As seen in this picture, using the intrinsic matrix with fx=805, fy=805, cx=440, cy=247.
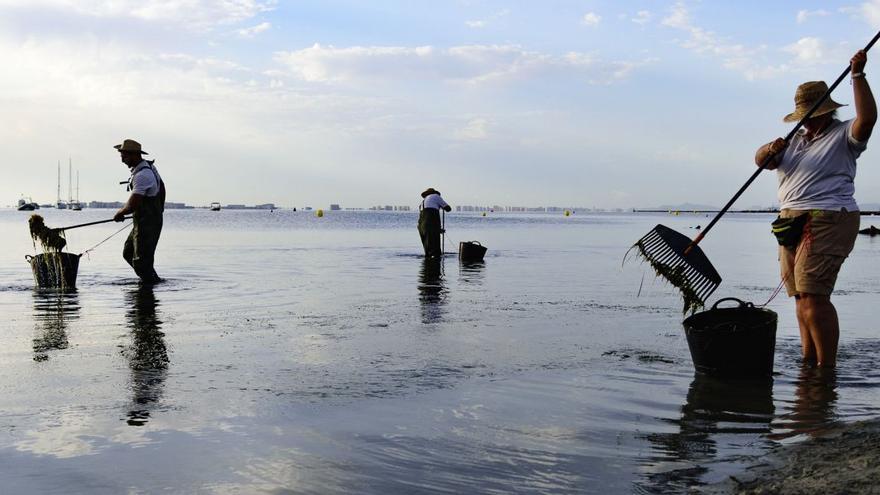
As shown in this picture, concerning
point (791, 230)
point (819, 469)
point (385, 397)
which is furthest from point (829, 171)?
point (385, 397)

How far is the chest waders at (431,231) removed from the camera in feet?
67.0

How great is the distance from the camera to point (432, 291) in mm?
12320

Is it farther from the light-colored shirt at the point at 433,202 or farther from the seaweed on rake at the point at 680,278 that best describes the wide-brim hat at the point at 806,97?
the light-colored shirt at the point at 433,202

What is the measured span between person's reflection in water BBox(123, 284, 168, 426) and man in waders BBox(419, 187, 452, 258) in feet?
34.1

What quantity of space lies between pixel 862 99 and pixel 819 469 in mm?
2898

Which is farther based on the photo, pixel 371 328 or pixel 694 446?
pixel 371 328

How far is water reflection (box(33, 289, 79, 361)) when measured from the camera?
6.99 metres

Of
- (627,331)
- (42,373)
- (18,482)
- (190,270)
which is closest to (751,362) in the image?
(627,331)

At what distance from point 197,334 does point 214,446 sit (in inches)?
154

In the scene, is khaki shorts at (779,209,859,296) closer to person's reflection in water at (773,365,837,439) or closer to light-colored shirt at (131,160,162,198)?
person's reflection in water at (773,365,837,439)

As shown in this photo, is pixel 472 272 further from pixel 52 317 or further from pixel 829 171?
pixel 829 171

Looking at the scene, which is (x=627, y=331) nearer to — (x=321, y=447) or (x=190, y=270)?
(x=321, y=447)

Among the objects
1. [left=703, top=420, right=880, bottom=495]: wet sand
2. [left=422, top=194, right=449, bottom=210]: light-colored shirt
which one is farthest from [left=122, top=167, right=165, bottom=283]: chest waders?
[left=703, top=420, right=880, bottom=495]: wet sand

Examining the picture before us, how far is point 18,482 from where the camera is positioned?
346 centimetres
